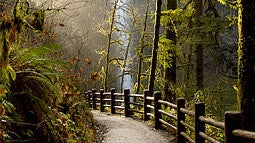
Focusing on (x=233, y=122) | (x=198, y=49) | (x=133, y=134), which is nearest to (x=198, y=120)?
(x=233, y=122)

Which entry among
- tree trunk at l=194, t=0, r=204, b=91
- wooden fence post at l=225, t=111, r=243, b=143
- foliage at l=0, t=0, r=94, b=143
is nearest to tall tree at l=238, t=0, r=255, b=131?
wooden fence post at l=225, t=111, r=243, b=143

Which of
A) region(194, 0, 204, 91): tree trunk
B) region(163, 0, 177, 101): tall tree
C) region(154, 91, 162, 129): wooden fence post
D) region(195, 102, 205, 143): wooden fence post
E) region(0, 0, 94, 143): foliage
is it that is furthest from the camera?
region(194, 0, 204, 91): tree trunk

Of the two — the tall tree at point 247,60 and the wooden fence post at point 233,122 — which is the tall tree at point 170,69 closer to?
the tall tree at point 247,60

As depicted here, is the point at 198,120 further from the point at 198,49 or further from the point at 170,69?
the point at 198,49

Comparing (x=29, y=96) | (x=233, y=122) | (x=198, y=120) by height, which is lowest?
(x=198, y=120)

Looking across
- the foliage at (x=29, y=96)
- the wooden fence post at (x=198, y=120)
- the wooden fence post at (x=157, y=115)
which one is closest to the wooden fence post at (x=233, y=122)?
the wooden fence post at (x=198, y=120)

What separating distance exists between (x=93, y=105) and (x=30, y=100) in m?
16.8

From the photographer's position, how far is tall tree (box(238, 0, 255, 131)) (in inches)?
256

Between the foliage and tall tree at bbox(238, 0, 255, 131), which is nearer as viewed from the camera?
the foliage

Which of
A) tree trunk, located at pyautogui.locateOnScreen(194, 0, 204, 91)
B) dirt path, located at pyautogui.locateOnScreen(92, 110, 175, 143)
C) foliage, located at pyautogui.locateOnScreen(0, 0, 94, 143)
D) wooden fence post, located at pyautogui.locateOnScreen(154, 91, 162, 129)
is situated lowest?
dirt path, located at pyautogui.locateOnScreen(92, 110, 175, 143)

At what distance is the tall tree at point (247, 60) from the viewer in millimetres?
6504

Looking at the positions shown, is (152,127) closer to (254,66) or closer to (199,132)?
(199,132)

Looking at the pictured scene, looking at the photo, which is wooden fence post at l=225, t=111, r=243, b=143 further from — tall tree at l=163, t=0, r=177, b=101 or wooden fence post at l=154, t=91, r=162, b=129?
tall tree at l=163, t=0, r=177, b=101

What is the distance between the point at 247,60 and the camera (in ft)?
21.8
